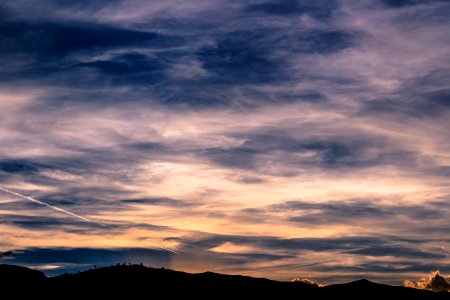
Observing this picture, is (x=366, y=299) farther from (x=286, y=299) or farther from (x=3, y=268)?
(x=3, y=268)

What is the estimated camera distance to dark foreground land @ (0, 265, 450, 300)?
66500 millimetres

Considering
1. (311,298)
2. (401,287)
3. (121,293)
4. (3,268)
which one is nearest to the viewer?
(121,293)

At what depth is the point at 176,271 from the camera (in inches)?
3039

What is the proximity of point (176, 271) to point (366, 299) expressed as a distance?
27.0m

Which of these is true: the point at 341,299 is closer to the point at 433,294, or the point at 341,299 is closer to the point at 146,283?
the point at 433,294

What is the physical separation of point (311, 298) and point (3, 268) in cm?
4142

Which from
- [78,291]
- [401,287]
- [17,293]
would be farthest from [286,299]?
[17,293]

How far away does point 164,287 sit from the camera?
70.2 m

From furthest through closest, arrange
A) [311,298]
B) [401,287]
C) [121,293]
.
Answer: [401,287], [311,298], [121,293]

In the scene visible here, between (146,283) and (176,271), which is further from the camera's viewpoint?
(176,271)

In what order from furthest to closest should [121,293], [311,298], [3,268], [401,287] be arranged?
[401,287] < [311,298] < [3,268] < [121,293]

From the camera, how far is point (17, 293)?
216 ft

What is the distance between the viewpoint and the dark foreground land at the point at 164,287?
66.5 meters

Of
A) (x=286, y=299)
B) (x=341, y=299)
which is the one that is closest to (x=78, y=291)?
(x=286, y=299)
